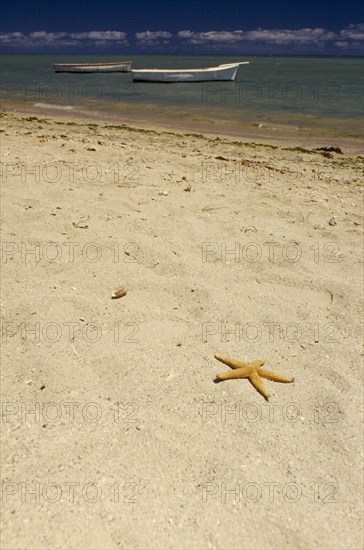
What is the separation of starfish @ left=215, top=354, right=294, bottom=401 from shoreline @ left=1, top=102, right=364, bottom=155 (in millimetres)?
8784

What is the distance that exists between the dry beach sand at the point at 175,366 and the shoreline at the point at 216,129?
6493 mm

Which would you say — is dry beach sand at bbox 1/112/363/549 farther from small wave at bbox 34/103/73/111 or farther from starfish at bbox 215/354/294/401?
small wave at bbox 34/103/73/111

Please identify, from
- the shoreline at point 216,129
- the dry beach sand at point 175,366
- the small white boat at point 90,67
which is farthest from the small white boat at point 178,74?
the dry beach sand at point 175,366

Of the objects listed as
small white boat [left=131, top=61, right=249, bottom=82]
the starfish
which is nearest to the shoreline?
the starfish

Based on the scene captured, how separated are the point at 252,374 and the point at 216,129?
37.8 feet

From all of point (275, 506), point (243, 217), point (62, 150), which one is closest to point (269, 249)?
point (243, 217)

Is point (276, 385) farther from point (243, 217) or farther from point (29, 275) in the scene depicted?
→ point (243, 217)

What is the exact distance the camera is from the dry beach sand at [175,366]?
2014 mm

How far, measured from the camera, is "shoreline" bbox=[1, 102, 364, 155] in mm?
11430

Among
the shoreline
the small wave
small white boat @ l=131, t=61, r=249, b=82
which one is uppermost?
small white boat @ l=131, t=61, r=249, b=82

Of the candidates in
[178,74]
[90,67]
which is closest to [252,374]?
[178,74]

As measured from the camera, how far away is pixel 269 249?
14.3 ft

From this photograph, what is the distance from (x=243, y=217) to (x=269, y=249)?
2.57 feet

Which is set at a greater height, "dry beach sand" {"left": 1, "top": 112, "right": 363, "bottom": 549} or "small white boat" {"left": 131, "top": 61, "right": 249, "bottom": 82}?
"small white boat" {"left": 131, "top": 61, "right": 249, "bottom": 82}
